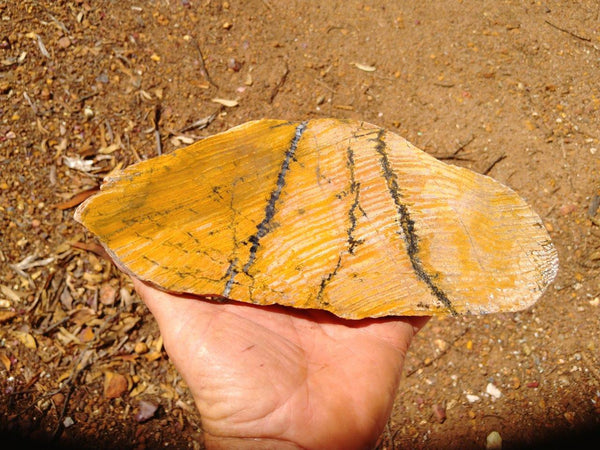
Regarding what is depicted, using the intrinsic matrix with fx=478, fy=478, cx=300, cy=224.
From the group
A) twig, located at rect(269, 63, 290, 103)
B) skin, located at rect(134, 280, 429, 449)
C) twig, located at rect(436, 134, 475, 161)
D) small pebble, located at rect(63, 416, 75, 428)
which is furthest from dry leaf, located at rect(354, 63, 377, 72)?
small pebble, located at rect(63, 416, 75, 428)

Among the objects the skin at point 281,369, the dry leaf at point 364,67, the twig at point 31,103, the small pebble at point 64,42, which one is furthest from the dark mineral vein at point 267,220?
the small pebble at point 64,42

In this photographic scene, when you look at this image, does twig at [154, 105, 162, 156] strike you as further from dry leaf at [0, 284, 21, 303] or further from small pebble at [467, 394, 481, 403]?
small pebble at [467, 394, 481, 403]

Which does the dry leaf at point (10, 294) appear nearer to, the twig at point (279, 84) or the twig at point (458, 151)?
the twig at point (279, 84)

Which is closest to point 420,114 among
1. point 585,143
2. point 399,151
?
point 585,143

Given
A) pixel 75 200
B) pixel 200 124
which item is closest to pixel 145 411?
pixel 75 200

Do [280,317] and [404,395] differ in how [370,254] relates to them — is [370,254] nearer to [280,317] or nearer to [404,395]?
[280,317]

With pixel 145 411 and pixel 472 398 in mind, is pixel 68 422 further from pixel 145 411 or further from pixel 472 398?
pixel 472 398

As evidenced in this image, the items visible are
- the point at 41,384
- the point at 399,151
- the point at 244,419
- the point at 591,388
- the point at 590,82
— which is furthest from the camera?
the point at 590,82
